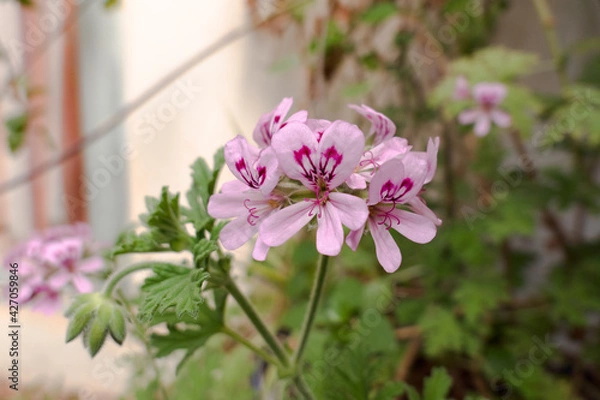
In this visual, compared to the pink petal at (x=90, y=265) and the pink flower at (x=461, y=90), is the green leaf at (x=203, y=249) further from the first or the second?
the pink flower at (x=461, y=90)

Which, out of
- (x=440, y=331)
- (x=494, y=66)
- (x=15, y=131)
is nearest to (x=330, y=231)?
(x=440, y=331)

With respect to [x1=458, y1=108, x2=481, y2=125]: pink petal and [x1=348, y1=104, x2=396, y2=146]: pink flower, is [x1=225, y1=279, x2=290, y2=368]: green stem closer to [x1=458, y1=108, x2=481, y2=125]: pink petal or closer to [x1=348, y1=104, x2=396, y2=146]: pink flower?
[x1=348, y1=104, x2=396, y2=146]: pink flower

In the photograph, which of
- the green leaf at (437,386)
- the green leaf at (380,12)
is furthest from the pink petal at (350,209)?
the green leaf at (380,12)

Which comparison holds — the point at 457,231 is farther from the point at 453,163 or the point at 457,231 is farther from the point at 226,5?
the point at 226,5

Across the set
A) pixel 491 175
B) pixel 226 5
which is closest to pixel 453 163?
pixel 491 175

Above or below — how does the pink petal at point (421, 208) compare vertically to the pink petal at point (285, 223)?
below

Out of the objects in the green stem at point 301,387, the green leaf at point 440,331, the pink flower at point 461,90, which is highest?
the pink flower at point 461,90
